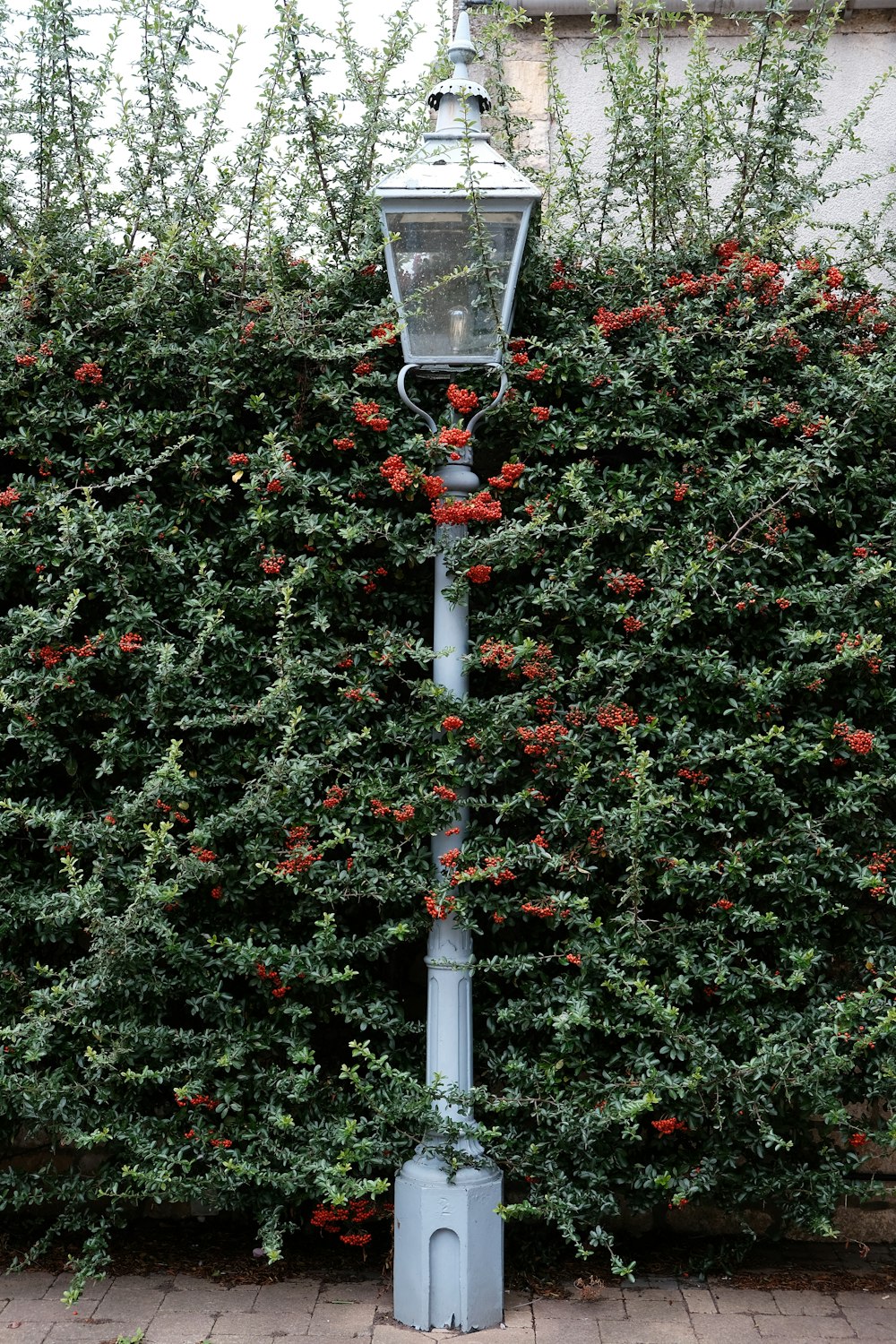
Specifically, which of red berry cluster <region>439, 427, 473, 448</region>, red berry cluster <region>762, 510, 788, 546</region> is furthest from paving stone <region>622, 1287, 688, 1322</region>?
red berry cluster <region>439, 427, 473, 448</region>

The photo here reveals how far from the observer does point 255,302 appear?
3.58m

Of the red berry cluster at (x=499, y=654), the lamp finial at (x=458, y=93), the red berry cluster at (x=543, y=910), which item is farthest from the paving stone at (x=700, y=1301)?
the lamp finial at (x=458, y=93)

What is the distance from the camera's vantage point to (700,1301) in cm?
354

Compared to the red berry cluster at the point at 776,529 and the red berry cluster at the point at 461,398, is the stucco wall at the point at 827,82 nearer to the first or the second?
the red berry cluster at the point at 461,398

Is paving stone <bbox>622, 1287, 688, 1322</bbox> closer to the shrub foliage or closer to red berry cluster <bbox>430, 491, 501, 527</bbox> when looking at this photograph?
the shrub foliage

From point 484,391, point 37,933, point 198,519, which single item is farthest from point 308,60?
point 37,933

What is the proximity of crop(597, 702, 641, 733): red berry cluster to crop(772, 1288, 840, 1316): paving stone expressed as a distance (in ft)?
5.95

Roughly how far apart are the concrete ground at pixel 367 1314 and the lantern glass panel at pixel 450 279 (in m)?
2.82

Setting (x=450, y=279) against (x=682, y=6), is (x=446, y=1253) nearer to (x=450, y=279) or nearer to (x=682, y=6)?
(x=450, y=279)

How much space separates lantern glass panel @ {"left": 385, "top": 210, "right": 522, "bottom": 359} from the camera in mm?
3324

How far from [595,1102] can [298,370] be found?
7.76ft

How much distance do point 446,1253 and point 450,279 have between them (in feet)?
9.12

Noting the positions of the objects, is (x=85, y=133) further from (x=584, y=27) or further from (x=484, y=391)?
(x=584, y=27)

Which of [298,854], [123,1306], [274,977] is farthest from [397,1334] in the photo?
[298,854]
